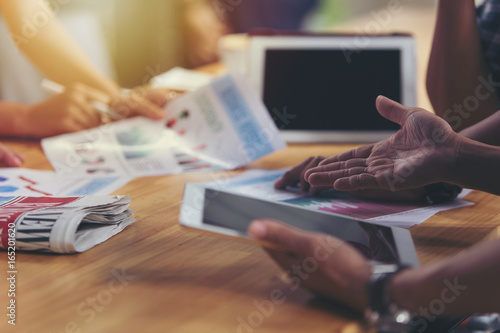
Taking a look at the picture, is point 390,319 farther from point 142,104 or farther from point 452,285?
point 142,104

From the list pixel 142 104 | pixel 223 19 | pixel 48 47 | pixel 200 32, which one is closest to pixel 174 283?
pixel 142 104

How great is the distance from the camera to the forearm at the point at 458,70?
3.68 feet

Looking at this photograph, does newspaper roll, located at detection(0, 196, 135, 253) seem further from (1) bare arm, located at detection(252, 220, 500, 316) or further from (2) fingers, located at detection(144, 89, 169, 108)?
(2) fingers, located at detection(144, 89, 169, 108)

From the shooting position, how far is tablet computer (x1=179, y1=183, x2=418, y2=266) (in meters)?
0.61

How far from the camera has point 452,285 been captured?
0.55 metres

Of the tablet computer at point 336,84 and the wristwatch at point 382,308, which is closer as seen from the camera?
the wristwatch at point 382,308

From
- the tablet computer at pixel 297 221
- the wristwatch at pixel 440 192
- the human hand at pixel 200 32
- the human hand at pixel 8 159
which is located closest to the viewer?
the tablet computer at pixel 297 221

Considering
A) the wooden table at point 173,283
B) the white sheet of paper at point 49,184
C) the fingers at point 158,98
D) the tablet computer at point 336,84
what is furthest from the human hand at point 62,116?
the wooden table at point 173,283

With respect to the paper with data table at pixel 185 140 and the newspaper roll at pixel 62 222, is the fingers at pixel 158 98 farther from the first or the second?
the newspaper roll at pixel 62 222

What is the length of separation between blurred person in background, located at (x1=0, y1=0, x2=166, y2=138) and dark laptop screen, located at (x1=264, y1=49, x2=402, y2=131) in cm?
27

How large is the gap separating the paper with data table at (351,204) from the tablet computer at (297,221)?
0.27ft

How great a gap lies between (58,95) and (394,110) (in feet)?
2.62

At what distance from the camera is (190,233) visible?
0.76 m

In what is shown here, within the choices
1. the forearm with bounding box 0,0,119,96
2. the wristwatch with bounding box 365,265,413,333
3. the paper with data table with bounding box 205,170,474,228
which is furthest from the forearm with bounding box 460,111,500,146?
the forearm with bounding box 0,0,119,96
